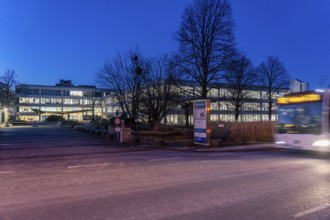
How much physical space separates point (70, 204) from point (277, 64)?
57.5m

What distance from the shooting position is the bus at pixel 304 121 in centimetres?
1420

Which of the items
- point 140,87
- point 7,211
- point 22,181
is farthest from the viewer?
point 140,87

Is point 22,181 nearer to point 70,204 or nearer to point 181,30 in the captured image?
point 70,204

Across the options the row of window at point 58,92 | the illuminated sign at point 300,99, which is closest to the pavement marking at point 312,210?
the illuminated sign at point 300,99

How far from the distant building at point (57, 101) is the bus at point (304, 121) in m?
104

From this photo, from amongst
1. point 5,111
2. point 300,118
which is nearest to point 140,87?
point 300,118

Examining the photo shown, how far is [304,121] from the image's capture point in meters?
15.0

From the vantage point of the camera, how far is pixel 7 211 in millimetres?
6137

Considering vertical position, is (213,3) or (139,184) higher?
(213,3)

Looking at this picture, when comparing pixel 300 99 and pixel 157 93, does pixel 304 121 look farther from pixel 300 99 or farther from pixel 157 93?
pixel 157 93

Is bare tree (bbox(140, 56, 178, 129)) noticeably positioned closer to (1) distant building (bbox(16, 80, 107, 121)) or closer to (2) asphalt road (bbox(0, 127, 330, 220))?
(2) asphalt road (bbox(0, 127, 330, 220))

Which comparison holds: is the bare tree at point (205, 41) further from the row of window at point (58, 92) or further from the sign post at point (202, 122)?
the row of window at point (58, 92)

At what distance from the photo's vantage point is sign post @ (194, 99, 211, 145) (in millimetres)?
20516

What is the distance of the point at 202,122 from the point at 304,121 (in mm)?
7200
